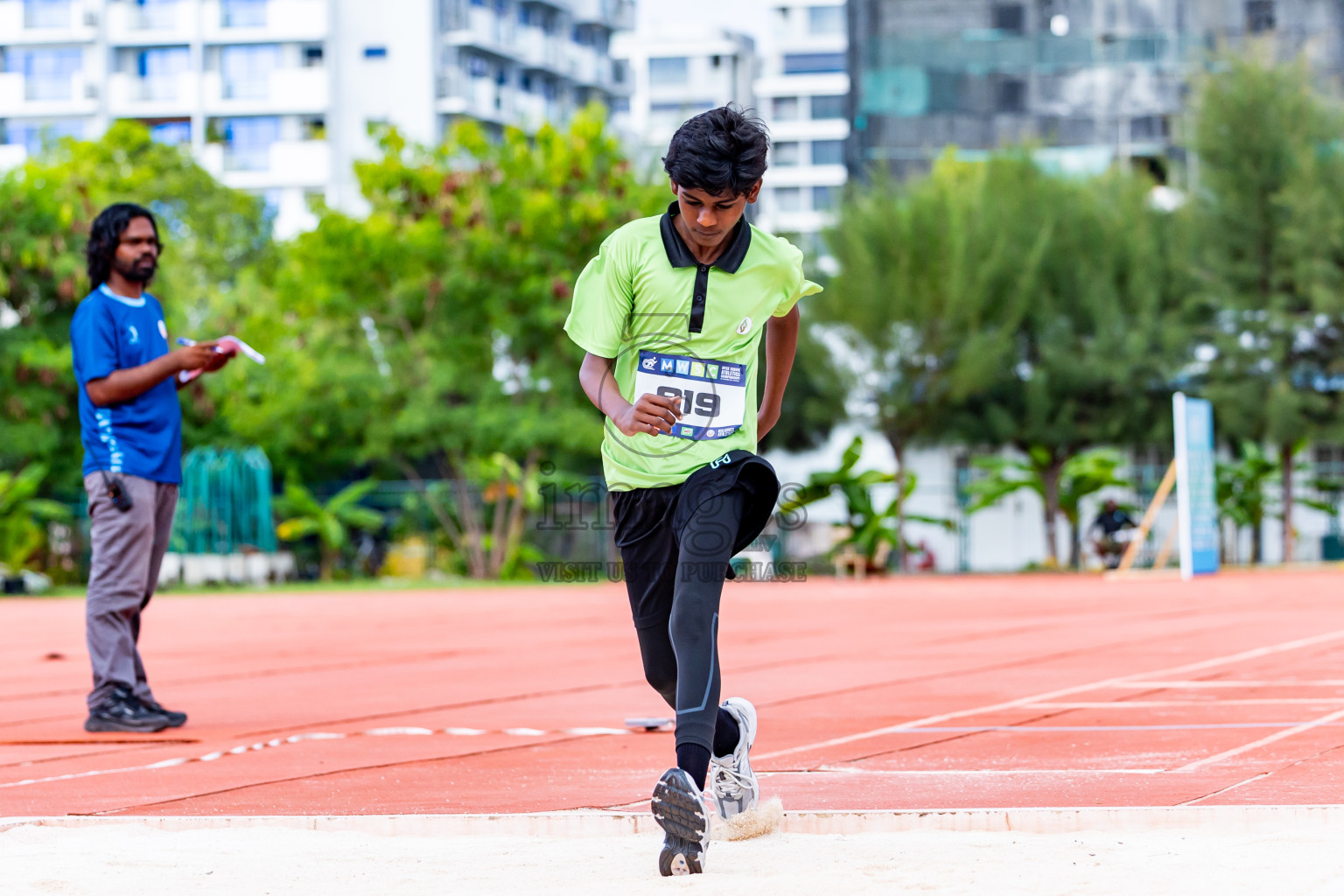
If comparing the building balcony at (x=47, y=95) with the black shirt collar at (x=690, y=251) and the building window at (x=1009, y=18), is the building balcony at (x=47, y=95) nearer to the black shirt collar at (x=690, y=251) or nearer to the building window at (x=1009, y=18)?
the building window at (x=1009, y=18)

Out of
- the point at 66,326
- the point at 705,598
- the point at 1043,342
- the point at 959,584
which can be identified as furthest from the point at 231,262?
the point at 705,598

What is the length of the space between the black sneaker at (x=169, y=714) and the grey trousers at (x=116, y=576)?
0.25 ft

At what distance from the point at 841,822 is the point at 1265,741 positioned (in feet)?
7.61

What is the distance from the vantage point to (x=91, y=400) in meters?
6.92

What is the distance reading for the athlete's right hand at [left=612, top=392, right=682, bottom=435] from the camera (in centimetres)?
413

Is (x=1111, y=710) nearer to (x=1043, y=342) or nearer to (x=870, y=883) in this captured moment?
(x=870, y=883)

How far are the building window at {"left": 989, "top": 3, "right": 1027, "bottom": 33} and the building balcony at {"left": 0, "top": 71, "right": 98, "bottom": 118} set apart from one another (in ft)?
121

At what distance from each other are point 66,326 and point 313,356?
3.99 m

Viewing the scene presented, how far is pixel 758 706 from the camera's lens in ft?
26.0

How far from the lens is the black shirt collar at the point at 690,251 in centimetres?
432

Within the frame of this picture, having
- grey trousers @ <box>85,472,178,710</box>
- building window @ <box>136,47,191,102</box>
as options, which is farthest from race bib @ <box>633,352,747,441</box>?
building window @ <box>136,47,191,102</box>

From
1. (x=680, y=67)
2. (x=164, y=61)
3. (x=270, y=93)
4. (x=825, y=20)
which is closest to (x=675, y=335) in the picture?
(x=270, y=93)

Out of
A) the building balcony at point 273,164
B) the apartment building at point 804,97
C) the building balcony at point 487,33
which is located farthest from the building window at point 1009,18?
the apartment building at point 804,97

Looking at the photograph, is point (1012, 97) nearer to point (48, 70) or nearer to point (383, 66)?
point (383, 66)
